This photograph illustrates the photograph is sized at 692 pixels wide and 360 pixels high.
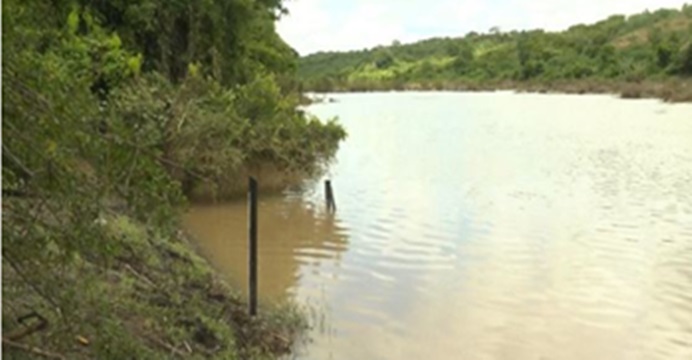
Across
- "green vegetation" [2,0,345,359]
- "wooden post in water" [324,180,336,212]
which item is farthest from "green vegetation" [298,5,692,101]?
"green vegetation" [2,0,345,359]

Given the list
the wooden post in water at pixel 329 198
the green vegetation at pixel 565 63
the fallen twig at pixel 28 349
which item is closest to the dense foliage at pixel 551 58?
the green vegetation at pixel 565 63

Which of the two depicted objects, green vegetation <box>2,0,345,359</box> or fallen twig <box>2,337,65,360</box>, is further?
fallen twig <box>2,337,65,360</box>

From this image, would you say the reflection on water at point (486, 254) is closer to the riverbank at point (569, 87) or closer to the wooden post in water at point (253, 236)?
the wooden post in water at point (253, 236)

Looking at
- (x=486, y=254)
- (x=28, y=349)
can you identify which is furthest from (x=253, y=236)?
(x=486, y=254)

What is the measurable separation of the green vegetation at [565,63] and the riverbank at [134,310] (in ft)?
153

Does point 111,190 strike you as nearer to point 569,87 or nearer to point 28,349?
point 28,349

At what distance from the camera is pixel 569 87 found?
68250mm

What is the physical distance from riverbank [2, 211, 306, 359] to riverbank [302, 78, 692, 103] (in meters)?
46.4

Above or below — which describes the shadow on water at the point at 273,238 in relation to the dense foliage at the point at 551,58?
below

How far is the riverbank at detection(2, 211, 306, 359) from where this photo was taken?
4.13 m

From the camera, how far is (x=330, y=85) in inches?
3573

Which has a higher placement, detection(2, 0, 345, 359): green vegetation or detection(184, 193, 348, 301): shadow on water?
detection(2, 0, 345, 359): green vegetation

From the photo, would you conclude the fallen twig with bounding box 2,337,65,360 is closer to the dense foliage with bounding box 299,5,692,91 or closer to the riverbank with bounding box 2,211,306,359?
the riverbank with bounding box 2,211,306,359

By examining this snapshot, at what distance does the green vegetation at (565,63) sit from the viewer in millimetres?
61806
